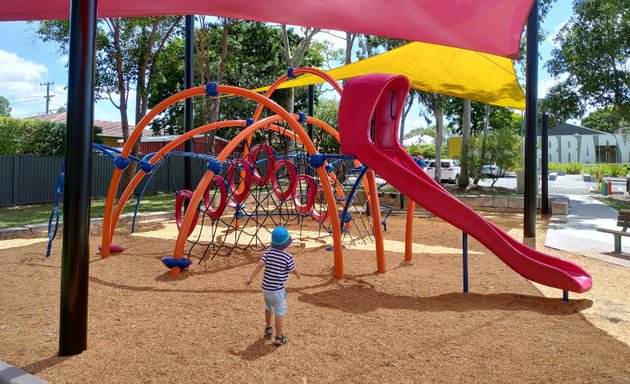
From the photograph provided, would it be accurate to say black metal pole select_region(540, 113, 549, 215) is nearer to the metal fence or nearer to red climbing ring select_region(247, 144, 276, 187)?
red climbing ring select_region(247, 144, 276, 187)

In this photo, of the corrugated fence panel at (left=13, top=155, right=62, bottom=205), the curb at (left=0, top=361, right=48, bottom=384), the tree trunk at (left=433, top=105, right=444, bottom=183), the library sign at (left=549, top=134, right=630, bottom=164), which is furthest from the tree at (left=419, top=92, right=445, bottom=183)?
the library sign at (left=549, top=134, right=630, bottom=164)

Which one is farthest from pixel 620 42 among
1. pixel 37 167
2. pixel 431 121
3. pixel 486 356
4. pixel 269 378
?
pixel 37 167

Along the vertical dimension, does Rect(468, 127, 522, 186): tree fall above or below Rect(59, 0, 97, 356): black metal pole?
above

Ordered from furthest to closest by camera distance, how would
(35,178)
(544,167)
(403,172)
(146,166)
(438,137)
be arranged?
(438,137) < (35,178) < (544,167) < (146,166) < (403,172)

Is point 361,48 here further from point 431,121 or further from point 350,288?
point 350,288

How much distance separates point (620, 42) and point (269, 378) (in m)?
19.1

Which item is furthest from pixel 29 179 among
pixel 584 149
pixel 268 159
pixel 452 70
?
pixel 584 149

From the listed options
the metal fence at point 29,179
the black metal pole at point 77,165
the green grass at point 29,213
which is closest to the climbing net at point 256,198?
the black metal pole at point 77,165

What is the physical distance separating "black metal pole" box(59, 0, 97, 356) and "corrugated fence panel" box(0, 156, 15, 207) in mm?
15125

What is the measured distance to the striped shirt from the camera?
3732 mm

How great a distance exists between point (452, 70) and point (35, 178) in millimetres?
15010

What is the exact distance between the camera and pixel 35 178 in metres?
16.7

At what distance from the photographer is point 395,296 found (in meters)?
5.18

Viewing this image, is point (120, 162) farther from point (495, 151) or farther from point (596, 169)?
point (596, 169)
